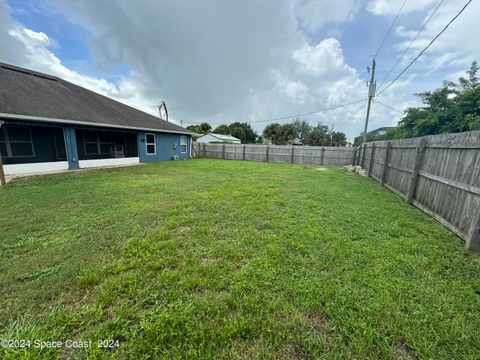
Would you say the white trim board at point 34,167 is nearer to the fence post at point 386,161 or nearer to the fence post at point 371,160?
the fence post at point 386,161

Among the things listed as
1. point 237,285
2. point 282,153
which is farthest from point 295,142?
point 237,285

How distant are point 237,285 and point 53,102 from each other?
12.6 meters

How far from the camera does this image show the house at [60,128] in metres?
8.14

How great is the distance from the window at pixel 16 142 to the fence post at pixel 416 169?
13.8 m

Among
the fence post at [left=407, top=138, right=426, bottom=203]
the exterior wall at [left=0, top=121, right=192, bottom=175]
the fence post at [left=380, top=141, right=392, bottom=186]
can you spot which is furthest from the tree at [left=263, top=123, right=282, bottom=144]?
the fence post at [left=407, top=138, right=426, bottom=203]

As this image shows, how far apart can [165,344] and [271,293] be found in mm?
1003

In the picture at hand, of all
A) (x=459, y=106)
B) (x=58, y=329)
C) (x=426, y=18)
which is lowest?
(x=58, y=329)

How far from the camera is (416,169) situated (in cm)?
491

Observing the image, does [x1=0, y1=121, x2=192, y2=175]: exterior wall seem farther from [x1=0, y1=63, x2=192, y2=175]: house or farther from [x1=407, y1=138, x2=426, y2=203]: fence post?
[x1=407, y1=138, x2=426, y2=203]: fence post

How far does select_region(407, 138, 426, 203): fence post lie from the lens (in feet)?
15.7

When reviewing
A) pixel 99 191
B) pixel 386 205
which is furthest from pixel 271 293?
pixel 99 191

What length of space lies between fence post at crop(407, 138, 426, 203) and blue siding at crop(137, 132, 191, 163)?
13632mm

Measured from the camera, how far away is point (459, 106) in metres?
12.1

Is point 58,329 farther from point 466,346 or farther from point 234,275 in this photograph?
point 466,346
